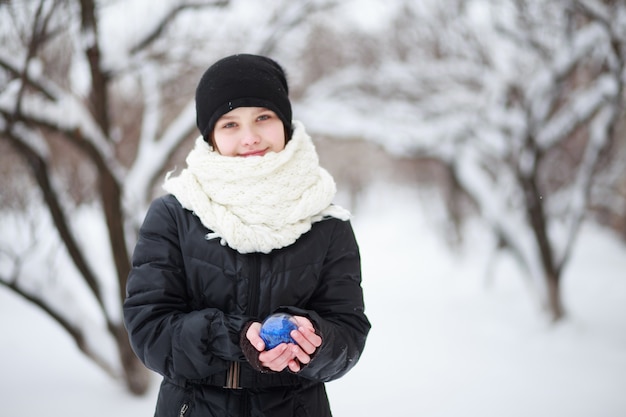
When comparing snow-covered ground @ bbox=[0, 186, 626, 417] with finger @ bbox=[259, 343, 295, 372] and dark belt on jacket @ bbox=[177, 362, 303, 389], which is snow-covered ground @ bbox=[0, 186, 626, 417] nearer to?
dark belt on jacket @ bbox=[177, 362, 303, 389]

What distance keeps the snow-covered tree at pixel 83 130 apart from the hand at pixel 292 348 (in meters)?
Answer: 2.90

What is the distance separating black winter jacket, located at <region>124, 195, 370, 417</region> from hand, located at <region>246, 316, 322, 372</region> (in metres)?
0.05

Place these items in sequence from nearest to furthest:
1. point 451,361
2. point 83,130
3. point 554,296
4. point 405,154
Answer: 1. point 83,130
2. point 451,361
3. point 554,296
4. point 405,154

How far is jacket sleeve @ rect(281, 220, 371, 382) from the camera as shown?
121 centimetres

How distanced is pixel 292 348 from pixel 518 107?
534 cm

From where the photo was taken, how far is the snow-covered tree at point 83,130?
3.36 metres

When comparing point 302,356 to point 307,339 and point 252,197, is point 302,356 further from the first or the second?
point 252,197

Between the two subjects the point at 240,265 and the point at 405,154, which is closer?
the point at 240,265

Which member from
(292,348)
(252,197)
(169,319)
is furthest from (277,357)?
(252,197)

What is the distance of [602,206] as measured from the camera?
10.4 m

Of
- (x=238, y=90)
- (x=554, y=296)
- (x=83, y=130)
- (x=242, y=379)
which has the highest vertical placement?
(x=83, y=130)

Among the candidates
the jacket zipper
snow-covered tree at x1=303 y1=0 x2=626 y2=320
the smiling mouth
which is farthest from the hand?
snow-covered tree at x1=303 y1=0 x2=626 y2=320

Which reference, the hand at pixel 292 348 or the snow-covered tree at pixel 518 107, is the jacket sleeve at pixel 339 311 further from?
the snow-covered tree at pixel 518 107

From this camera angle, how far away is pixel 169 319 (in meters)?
1.26
